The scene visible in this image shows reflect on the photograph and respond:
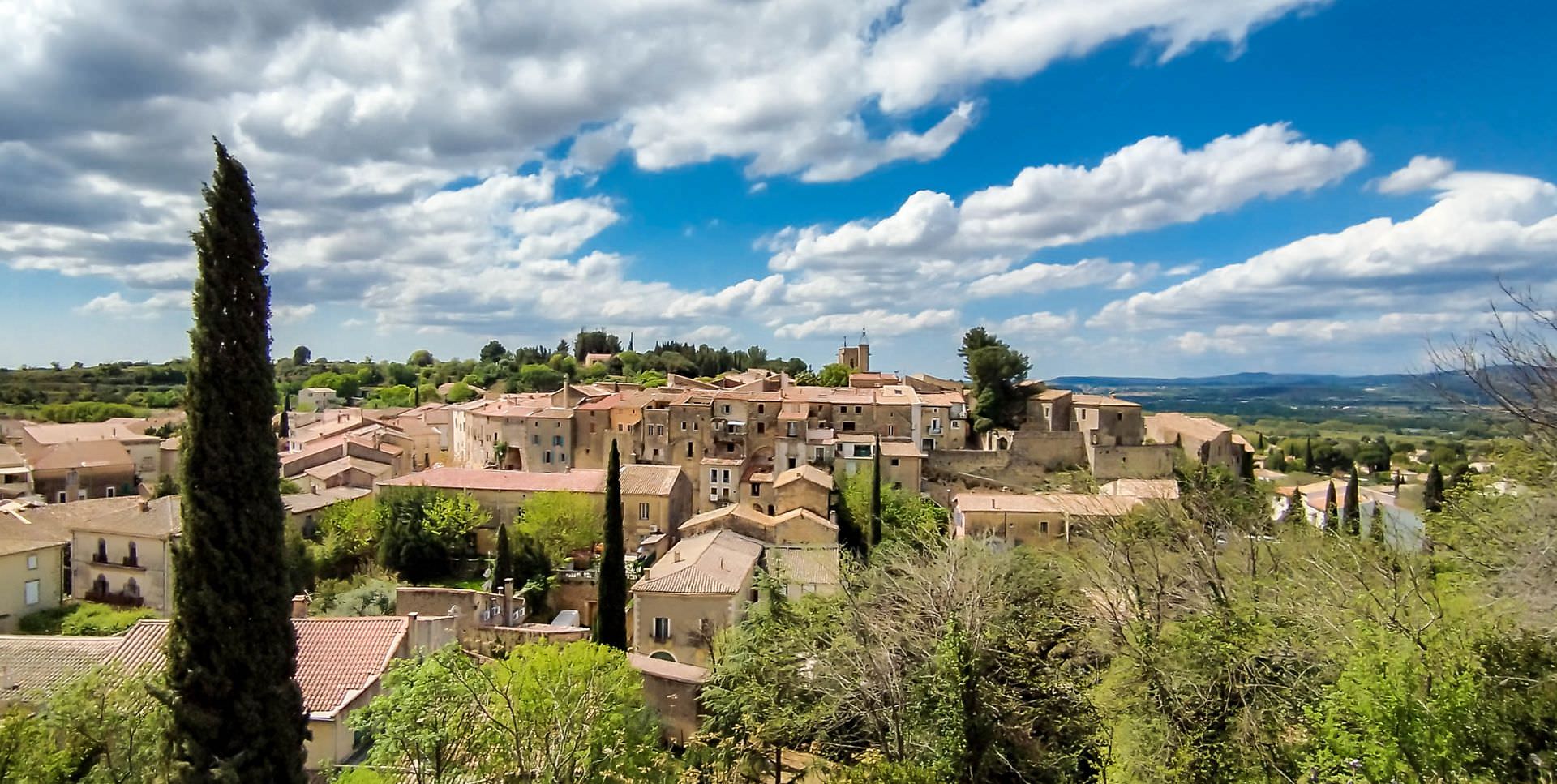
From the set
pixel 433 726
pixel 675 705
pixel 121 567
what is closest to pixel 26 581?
pixel 121 567

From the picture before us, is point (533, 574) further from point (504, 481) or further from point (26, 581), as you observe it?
point (26, 581)

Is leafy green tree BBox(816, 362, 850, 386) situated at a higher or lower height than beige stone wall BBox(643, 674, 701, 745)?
higher

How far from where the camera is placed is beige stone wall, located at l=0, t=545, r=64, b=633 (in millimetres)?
22234

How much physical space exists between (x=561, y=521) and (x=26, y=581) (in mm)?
15760

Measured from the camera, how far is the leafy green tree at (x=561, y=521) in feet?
103

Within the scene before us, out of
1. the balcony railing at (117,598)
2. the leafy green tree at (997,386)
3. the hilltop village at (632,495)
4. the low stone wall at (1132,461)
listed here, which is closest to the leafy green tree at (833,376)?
the hilltop village at (632,495)

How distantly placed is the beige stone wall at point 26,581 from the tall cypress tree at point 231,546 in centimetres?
1980

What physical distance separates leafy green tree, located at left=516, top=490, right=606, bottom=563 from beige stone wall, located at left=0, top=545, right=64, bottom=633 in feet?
44.5

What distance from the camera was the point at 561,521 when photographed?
106 feet

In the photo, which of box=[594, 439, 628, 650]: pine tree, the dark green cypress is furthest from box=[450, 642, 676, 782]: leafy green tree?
the dark green cypress

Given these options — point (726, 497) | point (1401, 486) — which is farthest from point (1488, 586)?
point (1401, 486)

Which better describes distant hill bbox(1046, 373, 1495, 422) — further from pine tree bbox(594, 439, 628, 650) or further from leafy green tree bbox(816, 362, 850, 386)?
pine tree bbox(594, 439, 628, 650)

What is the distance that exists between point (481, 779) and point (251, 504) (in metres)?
4.46

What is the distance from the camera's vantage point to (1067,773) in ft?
48.3
